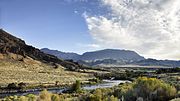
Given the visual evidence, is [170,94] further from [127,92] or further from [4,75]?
[4,75]

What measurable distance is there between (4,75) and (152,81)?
13586 centimetres

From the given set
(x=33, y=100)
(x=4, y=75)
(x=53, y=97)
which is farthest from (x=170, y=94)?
(x=4, y=75)

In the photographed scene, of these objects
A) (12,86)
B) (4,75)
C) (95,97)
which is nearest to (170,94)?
(95,97)

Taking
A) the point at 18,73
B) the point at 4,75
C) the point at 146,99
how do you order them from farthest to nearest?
the point at 18,73
the point at 4,75
the point at 146,99

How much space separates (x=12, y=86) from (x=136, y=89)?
279 feet

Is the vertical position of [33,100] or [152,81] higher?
[152,81]

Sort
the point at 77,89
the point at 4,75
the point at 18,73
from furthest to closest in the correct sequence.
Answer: the point at 18,73 → the point at 4,75 → the point at 77,89

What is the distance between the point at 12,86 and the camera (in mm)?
125500

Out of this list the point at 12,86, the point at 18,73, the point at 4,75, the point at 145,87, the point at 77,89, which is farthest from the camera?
the point at 18,73

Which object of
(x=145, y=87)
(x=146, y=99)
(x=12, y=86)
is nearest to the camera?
(x=146, y=99)

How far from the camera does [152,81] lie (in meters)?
51.1

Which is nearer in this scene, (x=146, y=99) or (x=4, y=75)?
(x=146, y=99)

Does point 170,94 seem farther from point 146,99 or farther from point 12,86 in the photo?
point 12,86

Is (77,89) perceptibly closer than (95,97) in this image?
No
